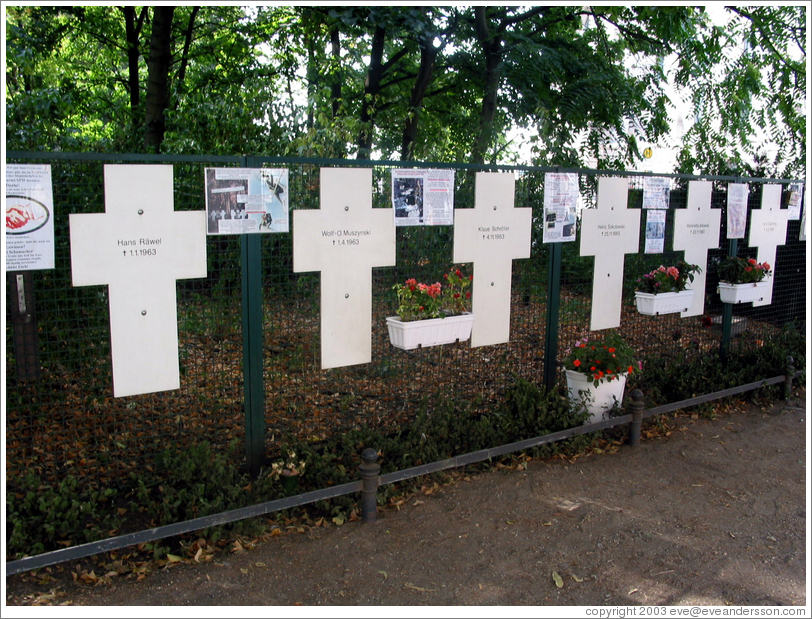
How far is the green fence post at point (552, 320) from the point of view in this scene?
565 cm

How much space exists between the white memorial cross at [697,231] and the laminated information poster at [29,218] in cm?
531

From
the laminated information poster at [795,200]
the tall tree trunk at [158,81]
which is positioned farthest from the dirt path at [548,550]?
the tall tree trunk at [158,81]

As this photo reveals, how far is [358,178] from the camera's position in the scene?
14.4 ft

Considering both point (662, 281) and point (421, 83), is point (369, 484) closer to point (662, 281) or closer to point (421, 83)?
point (662, 281)

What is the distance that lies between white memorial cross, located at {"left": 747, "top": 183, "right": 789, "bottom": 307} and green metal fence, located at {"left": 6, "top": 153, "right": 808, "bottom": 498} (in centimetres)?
61

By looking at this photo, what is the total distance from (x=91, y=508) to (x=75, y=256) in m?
1.36

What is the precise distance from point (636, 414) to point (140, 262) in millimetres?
3829

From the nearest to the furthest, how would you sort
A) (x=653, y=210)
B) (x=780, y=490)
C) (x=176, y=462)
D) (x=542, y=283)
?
(x=176, y=462) → (x=780, y=490) → (x=542, y=283) → (x=653, y=210)

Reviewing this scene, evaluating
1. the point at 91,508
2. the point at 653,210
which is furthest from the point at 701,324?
the point at 91,508

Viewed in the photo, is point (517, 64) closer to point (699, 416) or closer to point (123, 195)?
point (699, 416)

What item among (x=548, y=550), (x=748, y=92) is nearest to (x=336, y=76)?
(x=748, y=92)

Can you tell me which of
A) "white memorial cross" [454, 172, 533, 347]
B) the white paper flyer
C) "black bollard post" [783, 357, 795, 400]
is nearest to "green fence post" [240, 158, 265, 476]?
"white memorial cross" [454, 172, 533, 347]

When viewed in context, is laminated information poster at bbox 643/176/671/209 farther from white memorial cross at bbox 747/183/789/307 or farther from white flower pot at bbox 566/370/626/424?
white flower pot at bbox 566/370/626/424

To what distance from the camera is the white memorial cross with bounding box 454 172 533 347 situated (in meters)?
4.98
